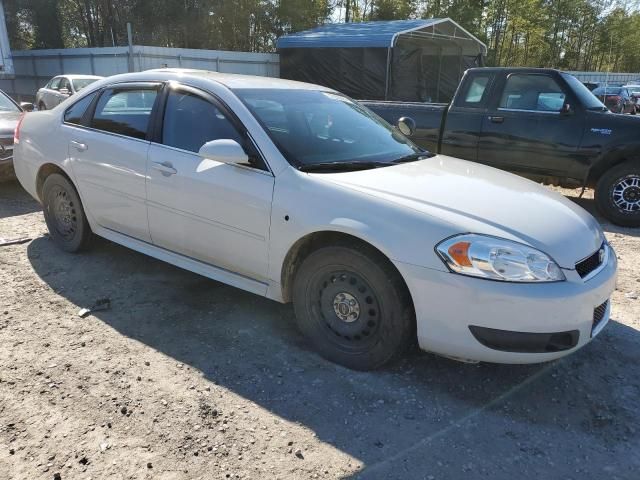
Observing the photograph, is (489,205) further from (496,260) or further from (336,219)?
(336,219)

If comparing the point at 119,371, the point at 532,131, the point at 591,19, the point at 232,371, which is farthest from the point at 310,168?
the point at 591,19

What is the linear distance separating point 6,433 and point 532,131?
654 cm

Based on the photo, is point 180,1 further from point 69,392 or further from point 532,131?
point 69,392

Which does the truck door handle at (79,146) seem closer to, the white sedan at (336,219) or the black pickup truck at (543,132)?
the white sedan at (336,219)

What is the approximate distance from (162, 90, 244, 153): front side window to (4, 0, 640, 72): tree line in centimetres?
2898

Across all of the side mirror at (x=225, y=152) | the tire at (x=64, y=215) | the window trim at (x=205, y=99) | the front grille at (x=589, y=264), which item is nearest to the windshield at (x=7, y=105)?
the tire at (x=64, y=215)

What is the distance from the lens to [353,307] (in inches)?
119

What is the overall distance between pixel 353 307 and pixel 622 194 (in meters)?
5.00

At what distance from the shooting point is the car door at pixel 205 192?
3.27 m

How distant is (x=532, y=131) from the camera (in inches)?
271

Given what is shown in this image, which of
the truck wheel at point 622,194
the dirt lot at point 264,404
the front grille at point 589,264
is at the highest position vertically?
the front grille at point 589,264

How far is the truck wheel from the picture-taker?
6402 mm

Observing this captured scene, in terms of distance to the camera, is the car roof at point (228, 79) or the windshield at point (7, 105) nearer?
the car roof at point (228, 79)

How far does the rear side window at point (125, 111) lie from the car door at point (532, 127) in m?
4.79
